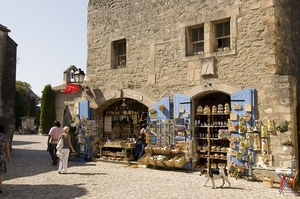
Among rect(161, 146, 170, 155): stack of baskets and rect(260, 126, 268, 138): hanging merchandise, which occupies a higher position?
rect(260, 126, 268, 138): hanging merchandise

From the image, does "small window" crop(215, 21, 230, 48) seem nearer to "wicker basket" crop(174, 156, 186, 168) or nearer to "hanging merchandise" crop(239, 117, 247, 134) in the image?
"hanging merchandise" crop(239, 117, 247, 134)

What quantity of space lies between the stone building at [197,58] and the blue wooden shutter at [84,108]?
188mm

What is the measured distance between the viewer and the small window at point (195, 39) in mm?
9406

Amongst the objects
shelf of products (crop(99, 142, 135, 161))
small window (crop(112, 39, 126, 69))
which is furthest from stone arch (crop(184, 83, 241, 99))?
small window (crop(112, 39, 126, 69))

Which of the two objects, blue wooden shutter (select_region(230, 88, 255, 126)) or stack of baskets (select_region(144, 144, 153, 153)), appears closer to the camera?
blue wooden shutter (select_region(230, 88, 255, 126))

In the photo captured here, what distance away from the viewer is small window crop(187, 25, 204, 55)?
9406mm

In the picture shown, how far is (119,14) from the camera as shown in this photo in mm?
11070

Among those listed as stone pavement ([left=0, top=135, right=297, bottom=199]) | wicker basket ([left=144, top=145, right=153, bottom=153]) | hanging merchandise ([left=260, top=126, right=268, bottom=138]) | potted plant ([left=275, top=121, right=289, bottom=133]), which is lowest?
stone pavement ([left=0, top=135, right=297, bottom=199])

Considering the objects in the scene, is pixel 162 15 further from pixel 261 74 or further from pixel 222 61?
pixel 261 74

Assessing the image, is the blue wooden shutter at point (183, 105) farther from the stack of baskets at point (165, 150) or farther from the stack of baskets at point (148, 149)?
the stack of baskets at point (148, 149)

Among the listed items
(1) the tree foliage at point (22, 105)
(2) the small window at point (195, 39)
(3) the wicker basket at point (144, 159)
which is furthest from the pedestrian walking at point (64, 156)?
(1) the tree foliage at point (22, 105)

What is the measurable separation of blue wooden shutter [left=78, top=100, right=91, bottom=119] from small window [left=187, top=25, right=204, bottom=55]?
14.2ft

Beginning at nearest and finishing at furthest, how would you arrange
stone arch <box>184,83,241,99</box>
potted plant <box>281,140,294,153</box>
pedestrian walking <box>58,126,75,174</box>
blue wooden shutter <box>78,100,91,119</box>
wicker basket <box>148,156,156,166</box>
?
potted plant <box>281,140,294,153</box>, stone arch <box>184,83,241,99</box>, pedestrian walking <box>58,126,75,174</box>, wicker basket <box>148,156,156,166</box>, blue wooden shutter <box>78,100,91,119</box>

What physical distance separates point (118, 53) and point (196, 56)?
3.39 metres
